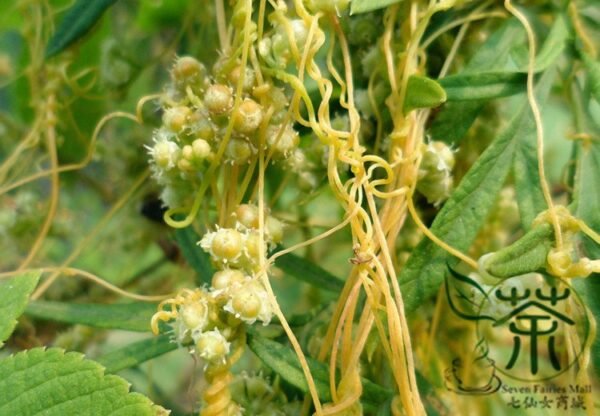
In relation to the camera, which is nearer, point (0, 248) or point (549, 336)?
point (549, 336)

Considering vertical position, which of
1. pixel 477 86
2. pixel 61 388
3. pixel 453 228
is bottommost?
pixel 61 388

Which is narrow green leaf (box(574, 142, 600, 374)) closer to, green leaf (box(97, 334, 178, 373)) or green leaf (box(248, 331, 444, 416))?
green leaf (box(248, 331, 444, 416))

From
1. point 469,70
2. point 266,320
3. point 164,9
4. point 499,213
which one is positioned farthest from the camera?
point 164,9

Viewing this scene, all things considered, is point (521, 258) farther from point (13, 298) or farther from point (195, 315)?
point (13, 298)

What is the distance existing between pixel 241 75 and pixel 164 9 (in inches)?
23.8

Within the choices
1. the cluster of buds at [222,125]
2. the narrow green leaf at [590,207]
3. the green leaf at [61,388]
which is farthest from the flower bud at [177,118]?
the narrow green leaf at [590,207]

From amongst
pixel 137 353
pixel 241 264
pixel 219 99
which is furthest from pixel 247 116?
pixel 137 353

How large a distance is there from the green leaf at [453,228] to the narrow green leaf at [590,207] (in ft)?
0.25

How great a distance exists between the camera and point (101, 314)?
0.85m

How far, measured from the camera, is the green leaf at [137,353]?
784 mm

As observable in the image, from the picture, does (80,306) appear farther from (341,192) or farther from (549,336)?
(549,336)

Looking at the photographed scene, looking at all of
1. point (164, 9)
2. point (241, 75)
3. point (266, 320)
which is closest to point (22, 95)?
point (164, 9)

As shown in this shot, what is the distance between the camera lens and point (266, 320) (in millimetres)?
692

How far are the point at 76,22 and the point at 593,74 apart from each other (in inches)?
21.1
